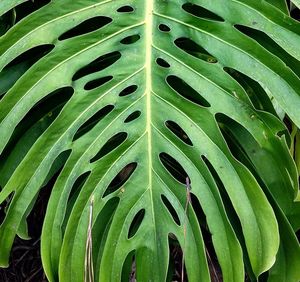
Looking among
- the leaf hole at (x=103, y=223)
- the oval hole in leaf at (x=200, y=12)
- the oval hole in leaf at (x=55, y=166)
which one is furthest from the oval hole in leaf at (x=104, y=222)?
the oval hole in leaf at (x=200, y=12)

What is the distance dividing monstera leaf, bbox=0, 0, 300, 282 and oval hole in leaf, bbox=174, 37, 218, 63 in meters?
0.06

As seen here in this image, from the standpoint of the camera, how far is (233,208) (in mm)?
1250

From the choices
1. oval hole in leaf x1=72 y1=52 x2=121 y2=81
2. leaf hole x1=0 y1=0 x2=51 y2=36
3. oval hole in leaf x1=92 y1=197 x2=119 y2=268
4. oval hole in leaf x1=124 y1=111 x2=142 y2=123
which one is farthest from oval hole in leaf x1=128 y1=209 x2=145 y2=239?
leaf hole x1=0 y1=0 x2=51 y2=36

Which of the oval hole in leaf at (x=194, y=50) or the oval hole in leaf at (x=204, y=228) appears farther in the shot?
the oval hole in leaf at (x=204, y=228)

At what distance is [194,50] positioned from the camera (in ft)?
4.19

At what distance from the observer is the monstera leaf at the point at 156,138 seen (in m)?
1.15

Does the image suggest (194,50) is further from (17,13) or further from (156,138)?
(17,13)

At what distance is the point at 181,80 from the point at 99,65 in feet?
0.59

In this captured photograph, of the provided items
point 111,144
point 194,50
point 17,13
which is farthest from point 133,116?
point 17,13

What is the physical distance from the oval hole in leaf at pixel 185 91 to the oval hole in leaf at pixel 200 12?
0.44ft

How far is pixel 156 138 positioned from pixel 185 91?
14 centimetres

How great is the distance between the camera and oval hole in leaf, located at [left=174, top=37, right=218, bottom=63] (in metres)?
1.25

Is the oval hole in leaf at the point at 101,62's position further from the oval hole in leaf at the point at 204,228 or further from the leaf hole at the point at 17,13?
the oval hole in leaf at the point at 204,228

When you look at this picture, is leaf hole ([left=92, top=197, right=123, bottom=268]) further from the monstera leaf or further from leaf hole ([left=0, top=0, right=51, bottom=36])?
leaf hole ([left=0, top=0, right=51, bottom=36])
